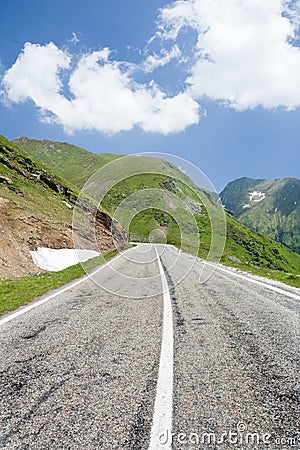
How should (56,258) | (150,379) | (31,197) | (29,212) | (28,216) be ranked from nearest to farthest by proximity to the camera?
(150,379) → (56,258) → (28,216) → (29,212) → (31,197)

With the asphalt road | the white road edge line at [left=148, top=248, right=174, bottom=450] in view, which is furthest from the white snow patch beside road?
the white road edge line at [left=148, top=248, right=174, bottom=450]

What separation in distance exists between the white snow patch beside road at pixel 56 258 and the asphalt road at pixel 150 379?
13340 mm

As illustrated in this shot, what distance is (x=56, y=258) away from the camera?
2280 cm

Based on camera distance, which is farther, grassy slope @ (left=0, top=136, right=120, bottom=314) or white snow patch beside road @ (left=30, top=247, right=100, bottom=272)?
white snow patch beside road @ (left=30, top=247, right=100, bottom=272)

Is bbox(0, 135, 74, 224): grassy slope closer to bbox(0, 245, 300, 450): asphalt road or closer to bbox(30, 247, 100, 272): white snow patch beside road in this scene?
bbox(30, 247, 100, 272): white snow patch beside road

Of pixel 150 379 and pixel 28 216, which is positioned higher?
pixel 28 216

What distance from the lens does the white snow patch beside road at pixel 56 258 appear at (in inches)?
815

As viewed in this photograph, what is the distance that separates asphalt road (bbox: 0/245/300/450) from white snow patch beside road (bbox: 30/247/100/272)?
13.3 metres

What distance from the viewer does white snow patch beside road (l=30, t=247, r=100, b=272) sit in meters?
20.7

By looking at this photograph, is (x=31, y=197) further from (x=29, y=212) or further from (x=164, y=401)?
(x=164, y=401)

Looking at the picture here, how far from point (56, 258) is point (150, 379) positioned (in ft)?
66.0

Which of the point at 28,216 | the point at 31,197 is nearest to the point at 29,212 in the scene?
the point at 28,216

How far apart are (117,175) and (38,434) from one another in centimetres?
1040

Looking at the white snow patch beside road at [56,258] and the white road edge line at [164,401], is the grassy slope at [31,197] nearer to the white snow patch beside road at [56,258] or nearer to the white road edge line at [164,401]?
the white snow patch beside road at [56,258]
